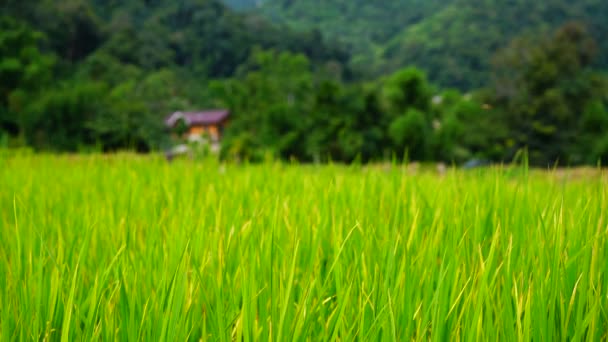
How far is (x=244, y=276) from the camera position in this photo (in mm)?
744

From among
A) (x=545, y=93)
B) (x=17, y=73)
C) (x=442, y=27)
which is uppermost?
(x=442, y=27)

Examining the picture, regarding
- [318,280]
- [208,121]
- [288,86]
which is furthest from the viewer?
[208,121]

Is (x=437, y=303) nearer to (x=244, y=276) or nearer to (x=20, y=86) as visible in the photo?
(x=244, y=276)

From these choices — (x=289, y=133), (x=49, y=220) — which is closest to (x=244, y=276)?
(x=49, y=220)

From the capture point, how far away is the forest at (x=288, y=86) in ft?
68.8

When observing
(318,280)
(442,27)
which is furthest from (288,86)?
(442,27)

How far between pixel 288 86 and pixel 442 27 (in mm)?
34903

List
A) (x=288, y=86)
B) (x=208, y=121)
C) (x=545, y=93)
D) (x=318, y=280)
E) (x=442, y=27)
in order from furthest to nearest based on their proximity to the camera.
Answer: (x=442, y=27) < (x=208, y=121) < (x=288, y=86) < (x=545, y=93) < (x=318, y=280)

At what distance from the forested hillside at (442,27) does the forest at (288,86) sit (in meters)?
0.28

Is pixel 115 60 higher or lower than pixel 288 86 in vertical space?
higher

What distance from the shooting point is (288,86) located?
31.0 metres

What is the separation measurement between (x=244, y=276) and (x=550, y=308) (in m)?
0.43

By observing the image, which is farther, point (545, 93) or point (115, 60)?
point (115, 60)

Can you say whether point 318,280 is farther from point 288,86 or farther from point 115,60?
point 115,60
